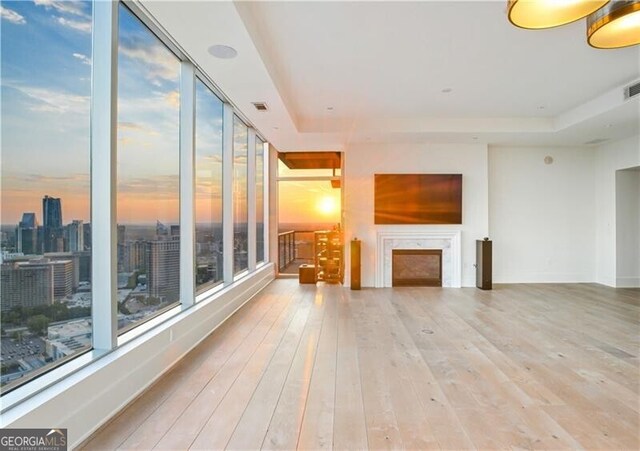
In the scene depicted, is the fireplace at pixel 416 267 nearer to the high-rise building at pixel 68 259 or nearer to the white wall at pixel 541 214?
the white wall at pixel 541 214

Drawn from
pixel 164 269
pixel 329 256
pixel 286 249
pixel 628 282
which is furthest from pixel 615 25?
pixel 286 249

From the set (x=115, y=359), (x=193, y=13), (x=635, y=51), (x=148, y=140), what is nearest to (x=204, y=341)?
(x=115, y=359)

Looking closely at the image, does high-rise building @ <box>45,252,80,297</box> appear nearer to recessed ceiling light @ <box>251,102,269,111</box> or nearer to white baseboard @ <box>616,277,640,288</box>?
recessed ceiling light @ <box>251,102,269,111</box>

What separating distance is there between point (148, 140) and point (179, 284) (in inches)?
60.4

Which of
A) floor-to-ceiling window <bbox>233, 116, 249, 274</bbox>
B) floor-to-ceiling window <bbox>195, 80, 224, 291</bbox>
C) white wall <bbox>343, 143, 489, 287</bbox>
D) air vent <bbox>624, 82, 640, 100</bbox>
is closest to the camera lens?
floor-to-ceiling window <bbox>195, 80, 224, 291</bbox>

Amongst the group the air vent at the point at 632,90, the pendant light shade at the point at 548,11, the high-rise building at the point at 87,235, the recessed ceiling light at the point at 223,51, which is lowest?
the high-rise building at the point at 87,235

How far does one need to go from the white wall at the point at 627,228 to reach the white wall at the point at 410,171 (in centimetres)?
260

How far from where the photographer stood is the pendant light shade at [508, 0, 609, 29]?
208 centimetres

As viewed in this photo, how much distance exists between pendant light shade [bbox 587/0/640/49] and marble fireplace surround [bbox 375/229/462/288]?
14.3ft

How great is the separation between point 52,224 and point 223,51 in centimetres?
210

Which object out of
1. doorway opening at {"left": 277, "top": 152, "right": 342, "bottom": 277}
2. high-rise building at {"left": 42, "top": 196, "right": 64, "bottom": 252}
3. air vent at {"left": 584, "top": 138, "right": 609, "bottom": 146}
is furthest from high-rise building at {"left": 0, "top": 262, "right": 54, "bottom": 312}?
air vent at {"left": 584, "top": 138, "right": 609, "bottom": 146}

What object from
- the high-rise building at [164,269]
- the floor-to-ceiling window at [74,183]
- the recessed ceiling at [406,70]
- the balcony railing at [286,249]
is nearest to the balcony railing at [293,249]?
the balcony railing at [286,249]

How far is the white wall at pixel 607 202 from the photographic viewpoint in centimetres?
637

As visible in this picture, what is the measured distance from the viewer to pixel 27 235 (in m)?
1.79
